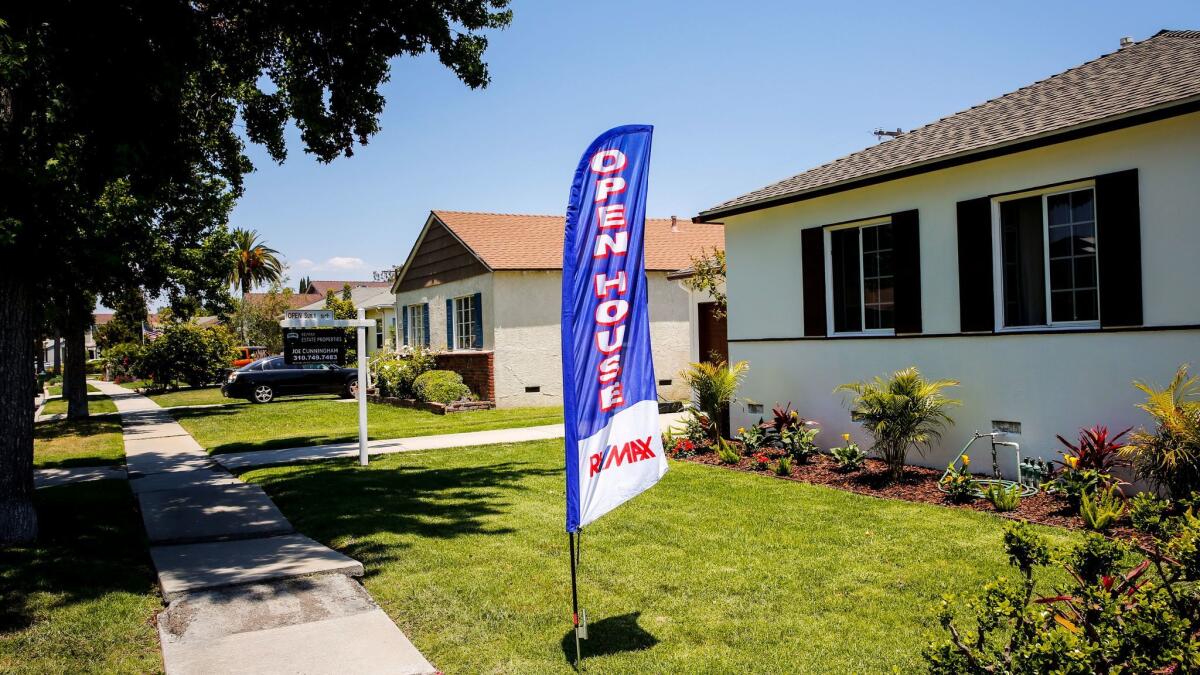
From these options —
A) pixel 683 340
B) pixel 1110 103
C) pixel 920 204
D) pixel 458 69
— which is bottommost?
pixel 683 340

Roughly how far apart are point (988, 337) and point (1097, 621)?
7.03 m

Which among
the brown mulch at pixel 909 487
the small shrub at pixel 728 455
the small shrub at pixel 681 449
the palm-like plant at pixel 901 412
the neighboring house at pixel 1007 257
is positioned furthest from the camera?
the small shrub at pixel 681 449

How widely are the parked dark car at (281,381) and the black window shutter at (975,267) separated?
2132 cm

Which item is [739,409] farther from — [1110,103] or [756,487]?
[1110,103]

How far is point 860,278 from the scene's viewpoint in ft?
36.2

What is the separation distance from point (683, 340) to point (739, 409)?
10070mm

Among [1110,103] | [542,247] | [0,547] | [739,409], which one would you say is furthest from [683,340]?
[0,547]

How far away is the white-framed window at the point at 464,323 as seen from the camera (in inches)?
887

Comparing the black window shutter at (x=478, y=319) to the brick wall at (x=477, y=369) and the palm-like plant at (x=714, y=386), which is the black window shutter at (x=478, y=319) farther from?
the palm-like plant at (x=714, y=386)

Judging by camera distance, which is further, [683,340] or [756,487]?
[683,340]

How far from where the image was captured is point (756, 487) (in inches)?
372

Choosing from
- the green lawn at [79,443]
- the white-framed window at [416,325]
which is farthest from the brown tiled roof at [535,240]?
the green lawn at [79,443]

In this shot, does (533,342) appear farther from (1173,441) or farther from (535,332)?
(1173,441)

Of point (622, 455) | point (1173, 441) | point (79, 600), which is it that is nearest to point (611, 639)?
point (622, 455)
